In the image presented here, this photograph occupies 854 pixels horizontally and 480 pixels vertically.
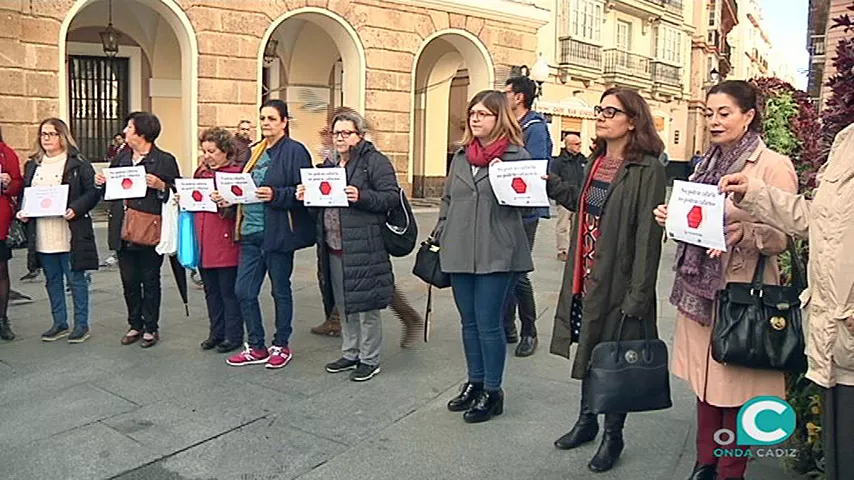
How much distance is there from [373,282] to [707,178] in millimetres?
2465

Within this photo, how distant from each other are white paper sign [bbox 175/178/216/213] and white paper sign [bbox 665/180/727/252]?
11.7 ft

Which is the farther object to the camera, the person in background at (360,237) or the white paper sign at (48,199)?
the white paper sign at (48,199)

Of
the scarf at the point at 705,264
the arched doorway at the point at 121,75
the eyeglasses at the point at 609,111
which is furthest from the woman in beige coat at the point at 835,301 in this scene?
the arched doorway at the point at 121,75

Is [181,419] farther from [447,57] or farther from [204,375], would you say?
[447,57]

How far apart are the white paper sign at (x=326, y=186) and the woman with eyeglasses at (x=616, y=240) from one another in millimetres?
1737

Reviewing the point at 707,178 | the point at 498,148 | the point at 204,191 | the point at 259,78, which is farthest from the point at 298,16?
the point at 707,178

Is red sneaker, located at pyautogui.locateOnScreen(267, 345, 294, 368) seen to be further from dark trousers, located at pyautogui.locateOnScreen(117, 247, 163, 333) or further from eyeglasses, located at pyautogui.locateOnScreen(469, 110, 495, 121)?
eyeglasses, located at pyautogui.locateOnScreen(469, 110, 495, 121)

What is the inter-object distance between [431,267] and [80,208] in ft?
10.1

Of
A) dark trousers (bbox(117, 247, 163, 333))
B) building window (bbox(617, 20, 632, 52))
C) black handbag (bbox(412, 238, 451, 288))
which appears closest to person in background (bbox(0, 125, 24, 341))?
dark trousers (bbox(117, 247, 163, 333))

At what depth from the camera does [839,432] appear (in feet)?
8.21

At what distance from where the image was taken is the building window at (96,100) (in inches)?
671

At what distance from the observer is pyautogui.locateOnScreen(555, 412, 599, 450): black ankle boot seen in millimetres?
4105

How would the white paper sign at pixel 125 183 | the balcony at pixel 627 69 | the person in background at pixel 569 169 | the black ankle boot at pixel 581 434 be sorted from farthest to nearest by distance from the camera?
the balcony at pixel 627 69 → the person in background at pixel 569 169 → the white paper sign at pixel 125 183 → the black ankle boot at pixel 581 434

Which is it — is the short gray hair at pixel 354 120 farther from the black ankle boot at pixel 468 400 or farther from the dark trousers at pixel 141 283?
the dark trousers at pixel 141 283
